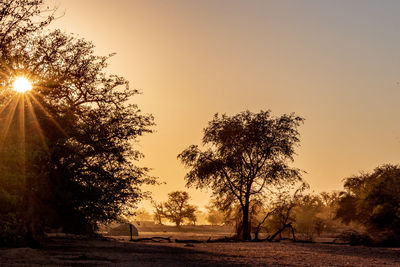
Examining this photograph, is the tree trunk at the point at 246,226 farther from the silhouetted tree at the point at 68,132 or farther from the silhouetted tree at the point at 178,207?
the silhouetted tree at the point at 178,207

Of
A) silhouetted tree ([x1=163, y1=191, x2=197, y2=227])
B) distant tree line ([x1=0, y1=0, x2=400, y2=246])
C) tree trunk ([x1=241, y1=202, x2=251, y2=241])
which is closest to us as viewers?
distant tree line ([x1=0, y1=0, x2=400, y2=246])

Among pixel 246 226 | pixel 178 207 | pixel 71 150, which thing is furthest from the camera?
pixel 178 207

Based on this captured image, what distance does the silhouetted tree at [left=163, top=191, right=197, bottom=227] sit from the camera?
84188 millimetres

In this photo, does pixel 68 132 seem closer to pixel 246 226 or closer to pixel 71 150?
→ pixel 71 150

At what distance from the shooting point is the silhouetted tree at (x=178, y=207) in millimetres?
84188

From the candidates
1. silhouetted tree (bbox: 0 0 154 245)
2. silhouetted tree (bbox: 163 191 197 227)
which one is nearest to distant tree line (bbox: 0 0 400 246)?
silhouetted tree (bbox: 0 0 154 245)

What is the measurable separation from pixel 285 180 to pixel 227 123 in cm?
593

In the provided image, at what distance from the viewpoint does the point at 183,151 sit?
1281 inches

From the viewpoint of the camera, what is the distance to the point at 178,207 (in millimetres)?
85312

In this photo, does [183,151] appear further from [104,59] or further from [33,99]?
[33,99]

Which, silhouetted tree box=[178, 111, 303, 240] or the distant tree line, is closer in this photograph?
the distant tree line

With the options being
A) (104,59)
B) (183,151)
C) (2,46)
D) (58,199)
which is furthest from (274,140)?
(2,46)

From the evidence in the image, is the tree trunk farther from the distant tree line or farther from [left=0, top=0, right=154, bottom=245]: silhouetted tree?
[left=0, top=0, right=154, bottom=245]: silhouetted tree

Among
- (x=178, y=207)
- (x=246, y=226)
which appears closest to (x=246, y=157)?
(x=246, y=226)
